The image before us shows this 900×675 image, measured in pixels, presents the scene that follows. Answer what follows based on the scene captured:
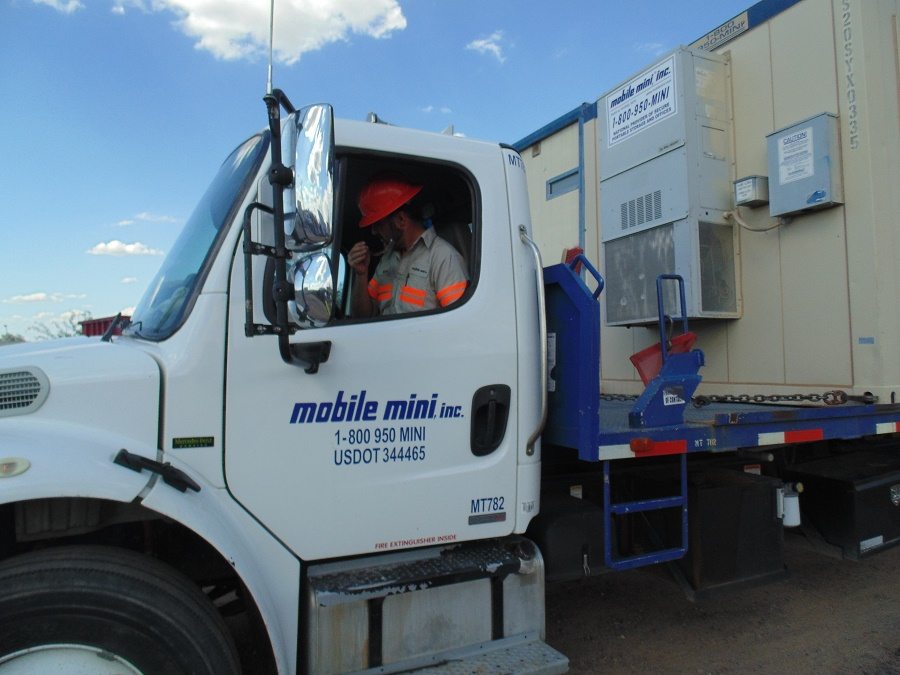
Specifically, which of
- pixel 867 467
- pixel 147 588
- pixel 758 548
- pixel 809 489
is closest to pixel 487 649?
pixel 147 588

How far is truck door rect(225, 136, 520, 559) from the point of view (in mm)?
2199

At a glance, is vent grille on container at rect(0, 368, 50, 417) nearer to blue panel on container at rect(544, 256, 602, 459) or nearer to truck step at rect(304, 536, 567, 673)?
truck step at rect(304, 536, 567, 673)

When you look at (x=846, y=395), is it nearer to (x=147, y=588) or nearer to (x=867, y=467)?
(x=867, y=467)

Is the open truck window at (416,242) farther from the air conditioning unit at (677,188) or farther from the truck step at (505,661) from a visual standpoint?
the air conditioning unit at (677,188)

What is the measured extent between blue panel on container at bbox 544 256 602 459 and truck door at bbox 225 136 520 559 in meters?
0.28

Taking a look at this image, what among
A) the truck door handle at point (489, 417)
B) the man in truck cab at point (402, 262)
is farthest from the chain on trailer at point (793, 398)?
the man in truck cab at point (402, 262)

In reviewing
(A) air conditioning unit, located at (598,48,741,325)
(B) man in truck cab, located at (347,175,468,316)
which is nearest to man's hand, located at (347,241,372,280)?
(B) man in truck cab, located at (347,175,468,316)

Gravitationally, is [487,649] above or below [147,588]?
below

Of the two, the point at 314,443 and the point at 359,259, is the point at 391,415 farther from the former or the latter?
the point at 359,259

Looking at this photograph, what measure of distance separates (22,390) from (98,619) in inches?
29.0

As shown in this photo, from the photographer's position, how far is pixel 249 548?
2162 mm

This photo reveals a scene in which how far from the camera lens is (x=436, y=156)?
8.50 ft

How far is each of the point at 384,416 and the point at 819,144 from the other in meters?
3.08

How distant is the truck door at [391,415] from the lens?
86.6 inches
